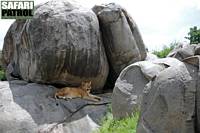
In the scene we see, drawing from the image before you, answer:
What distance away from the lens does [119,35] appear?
32.3 ft

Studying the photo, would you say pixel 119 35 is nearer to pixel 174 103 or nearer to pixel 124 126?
pixel 124 126

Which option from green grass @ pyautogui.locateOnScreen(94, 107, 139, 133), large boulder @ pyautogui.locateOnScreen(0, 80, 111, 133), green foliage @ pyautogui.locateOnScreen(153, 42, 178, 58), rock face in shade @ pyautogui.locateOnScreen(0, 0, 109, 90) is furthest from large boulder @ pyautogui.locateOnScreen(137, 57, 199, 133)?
green foliage @ pyautogui.locateOnScreen(153, 42, 178, 58)

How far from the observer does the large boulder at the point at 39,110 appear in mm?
8523

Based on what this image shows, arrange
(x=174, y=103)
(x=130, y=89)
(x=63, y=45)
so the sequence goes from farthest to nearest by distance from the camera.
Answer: (x=63, y=45), (x=130, y=89), (x=174, y=103)

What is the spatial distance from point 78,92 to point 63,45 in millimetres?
985

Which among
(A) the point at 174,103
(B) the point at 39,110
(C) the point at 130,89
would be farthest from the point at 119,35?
(A) the point at 174,103

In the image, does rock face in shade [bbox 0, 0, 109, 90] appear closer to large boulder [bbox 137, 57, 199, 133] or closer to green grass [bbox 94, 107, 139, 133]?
green grass [bbox 94, 107, 139, 133]

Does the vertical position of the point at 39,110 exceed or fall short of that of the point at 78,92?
it falls short

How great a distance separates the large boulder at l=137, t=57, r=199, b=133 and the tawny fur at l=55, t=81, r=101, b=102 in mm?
5445

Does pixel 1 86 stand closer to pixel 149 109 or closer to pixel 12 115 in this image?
pixel 12 115

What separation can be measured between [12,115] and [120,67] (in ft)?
8.78

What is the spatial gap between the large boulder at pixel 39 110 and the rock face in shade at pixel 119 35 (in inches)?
40.9

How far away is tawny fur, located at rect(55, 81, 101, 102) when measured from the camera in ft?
30.5

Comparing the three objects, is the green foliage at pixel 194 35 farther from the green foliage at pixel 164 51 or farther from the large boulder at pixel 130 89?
the large boulder at pixel 130 89
